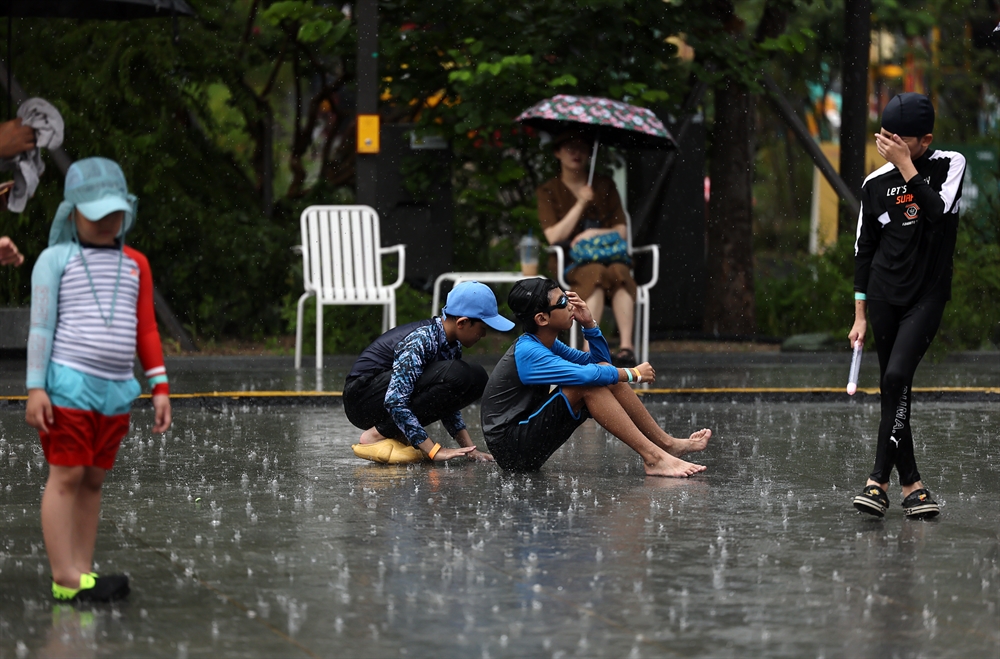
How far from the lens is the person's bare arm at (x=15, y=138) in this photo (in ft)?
22.0

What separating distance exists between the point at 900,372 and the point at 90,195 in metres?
3.71

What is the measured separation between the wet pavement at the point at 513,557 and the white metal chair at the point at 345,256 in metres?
4.78

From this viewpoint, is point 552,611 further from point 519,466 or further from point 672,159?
point 672,159

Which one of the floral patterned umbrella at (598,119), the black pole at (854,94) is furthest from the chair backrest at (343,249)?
the black pole at (854,94)

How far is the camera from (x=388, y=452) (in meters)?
8.99

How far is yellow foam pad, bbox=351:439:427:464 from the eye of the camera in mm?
8984

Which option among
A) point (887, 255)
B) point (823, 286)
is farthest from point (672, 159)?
point (887, 255)

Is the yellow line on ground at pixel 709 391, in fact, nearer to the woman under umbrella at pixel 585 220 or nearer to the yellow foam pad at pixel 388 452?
the woman under umbrella at pixel 585 220

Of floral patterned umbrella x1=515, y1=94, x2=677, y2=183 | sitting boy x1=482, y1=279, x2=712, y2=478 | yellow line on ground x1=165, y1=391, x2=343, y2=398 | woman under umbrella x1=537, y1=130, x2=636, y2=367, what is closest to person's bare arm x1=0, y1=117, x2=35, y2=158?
sitting boy x1=482, y1=279, x2=712, y2=478

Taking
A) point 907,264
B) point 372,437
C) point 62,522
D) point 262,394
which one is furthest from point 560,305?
point 262,394

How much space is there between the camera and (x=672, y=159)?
54.9 feet

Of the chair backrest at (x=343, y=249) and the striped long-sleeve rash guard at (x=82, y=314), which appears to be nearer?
the striped long-sleeve rash guard at (x=82, y=314)

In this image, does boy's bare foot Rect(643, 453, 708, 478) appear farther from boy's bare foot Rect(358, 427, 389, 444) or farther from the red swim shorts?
the red swim shorts

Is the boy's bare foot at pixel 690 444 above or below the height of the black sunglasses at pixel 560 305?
below
